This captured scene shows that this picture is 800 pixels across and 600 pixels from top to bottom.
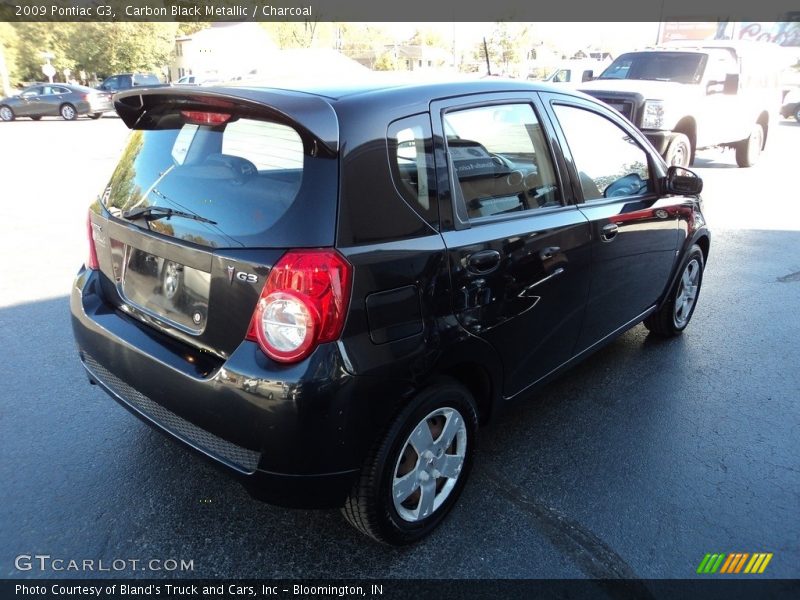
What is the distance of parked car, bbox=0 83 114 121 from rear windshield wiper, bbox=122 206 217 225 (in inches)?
1008

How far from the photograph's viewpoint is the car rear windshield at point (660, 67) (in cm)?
1015

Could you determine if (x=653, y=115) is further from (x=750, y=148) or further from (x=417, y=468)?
(x=417, y=468)

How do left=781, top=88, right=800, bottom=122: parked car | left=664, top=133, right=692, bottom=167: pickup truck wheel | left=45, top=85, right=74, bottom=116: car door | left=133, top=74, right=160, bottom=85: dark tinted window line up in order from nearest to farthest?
1. left=664, top=133, right=692, bottom=167: pickup truck wheel
2. left=45, top=85, right=74, bottom=116: car door
3. left=781, top=88, right=800, bottom=122: parked car
4. left=133, top=74, right=160, bottom=85: dark tinted window

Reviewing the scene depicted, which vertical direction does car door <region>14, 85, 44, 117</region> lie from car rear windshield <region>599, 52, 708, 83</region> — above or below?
below

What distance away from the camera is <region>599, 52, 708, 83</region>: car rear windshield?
10148 millimetres

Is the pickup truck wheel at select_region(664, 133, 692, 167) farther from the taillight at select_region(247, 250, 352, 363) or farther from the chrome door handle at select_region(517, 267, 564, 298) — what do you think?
the taillight at select_region(247, 250, 352, 363)

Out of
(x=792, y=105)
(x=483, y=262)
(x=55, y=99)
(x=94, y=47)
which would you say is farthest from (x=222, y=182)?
(x=94, y=47)

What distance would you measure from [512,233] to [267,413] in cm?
132

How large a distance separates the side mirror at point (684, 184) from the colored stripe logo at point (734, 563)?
2.28m

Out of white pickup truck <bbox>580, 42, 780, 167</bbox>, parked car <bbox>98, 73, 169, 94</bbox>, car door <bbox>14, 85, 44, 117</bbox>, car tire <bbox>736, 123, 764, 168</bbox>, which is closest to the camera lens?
white pickup truck <bbox>580, 42, 780, 167</bbox>

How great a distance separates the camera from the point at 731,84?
35.6ft

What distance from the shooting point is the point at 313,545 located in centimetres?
254

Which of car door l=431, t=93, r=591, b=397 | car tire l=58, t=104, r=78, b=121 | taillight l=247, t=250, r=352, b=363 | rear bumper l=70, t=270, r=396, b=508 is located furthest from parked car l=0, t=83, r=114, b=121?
taillight l=247, t=250, r=352, b=363

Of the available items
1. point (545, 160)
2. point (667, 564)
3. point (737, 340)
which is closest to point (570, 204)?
point (545, 160)
